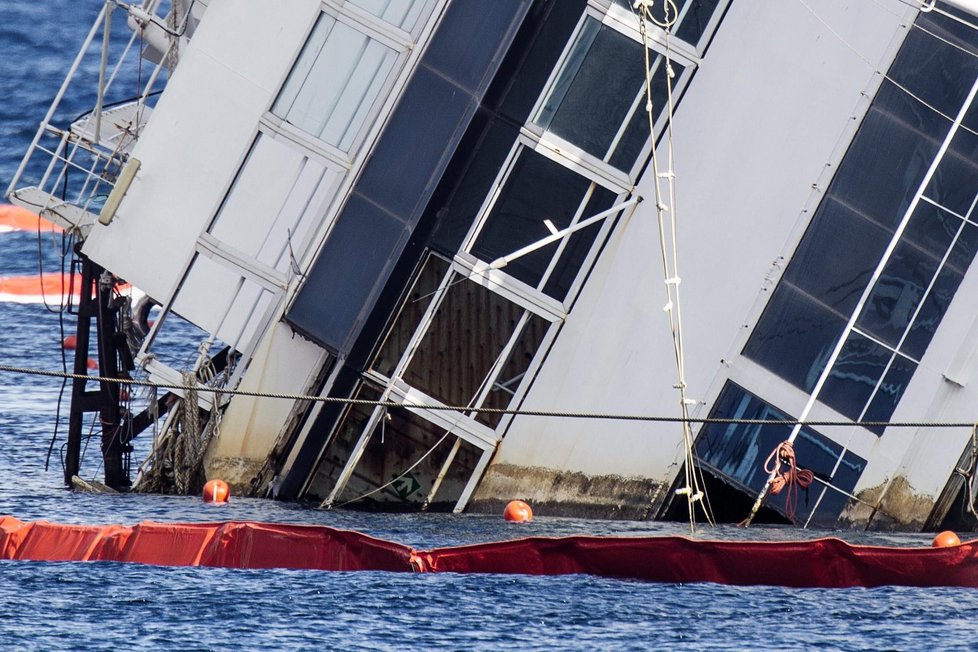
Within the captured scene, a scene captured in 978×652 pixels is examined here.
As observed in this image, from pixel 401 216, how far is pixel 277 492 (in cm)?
439

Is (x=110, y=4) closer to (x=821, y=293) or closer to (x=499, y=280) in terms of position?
(x=499, y=280)

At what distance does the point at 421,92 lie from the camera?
2014 centimetres

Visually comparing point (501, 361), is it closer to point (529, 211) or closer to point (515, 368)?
point (515, 368)

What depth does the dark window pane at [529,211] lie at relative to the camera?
66.7ft

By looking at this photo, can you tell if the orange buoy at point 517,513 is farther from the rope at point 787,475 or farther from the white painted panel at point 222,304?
the white painted panel at point 222,304

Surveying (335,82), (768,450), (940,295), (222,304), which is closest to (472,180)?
(335,82)

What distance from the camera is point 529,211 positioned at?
805 inches

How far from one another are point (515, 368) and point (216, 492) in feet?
14.8

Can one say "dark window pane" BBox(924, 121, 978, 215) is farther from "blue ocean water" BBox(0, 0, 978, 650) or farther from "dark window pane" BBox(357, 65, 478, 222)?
"dark window pane" BBox(357, 65, 478, 222)

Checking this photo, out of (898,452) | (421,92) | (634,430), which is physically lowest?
(634,430)

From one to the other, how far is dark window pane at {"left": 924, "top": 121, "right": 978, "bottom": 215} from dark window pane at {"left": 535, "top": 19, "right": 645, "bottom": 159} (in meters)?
4.17

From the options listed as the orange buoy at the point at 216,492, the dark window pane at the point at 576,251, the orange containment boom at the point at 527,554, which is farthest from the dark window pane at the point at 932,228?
the orange buoy at the point at 216,492

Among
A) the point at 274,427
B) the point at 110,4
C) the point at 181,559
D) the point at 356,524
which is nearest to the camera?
the point at 181,559

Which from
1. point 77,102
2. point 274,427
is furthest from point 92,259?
Answer: point 77,102
